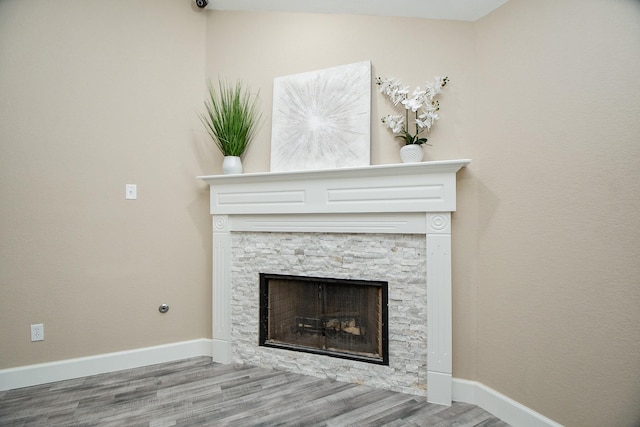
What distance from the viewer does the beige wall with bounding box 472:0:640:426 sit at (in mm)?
1299

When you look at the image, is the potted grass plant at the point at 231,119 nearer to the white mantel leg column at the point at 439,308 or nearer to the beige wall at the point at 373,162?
the beige wall at the point at 373,162

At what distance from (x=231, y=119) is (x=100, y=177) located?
1088 millimetres

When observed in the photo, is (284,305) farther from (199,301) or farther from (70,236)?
(70,236)

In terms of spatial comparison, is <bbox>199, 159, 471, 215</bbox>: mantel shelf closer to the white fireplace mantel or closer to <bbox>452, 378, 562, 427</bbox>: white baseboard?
the white fireplace mantel

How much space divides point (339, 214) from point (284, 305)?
89 centimetres

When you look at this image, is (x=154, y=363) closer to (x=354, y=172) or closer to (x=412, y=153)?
(x=354, y=172)

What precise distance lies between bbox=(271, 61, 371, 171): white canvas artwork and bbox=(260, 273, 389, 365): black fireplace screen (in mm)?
903

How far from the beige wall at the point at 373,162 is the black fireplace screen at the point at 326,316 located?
0.52 metres

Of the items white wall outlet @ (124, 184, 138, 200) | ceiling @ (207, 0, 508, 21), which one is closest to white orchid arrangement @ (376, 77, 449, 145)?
ceiling @ (207, 0, 508, 21)

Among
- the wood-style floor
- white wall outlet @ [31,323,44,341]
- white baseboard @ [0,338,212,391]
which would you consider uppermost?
white wall outlet @ [31,323,44,341]

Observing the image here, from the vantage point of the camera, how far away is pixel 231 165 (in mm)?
2406

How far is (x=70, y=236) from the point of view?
7.25 feet

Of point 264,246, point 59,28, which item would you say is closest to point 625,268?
point 264,246

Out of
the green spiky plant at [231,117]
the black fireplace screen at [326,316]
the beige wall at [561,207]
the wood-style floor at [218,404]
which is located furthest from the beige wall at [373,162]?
the black fireplace screen at [326,316]
